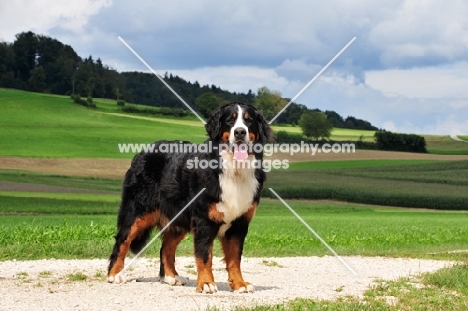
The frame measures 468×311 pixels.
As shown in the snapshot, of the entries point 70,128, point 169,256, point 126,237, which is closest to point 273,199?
point 169,256

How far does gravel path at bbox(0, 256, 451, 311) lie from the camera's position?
912 centimetres

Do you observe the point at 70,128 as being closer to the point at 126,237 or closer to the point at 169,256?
the point at 126,237

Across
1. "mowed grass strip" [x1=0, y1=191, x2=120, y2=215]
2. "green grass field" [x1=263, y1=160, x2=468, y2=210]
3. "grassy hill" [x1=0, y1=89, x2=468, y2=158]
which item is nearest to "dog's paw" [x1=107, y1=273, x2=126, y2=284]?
"mowed grass strip" [x1=0, y1=191, x2=120, y2=215]

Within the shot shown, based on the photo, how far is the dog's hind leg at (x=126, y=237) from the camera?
10.6 metres

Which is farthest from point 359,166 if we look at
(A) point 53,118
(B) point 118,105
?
(A) point 53,118

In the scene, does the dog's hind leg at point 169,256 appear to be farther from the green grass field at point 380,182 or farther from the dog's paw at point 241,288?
the green grass field at point 380,182

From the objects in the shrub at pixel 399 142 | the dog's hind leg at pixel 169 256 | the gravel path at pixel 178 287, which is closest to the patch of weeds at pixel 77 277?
the gravel path at pixel 178 287

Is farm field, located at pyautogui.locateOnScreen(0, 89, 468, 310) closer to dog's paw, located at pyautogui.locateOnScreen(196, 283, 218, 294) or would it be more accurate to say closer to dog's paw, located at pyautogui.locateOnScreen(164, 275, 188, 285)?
dog's paw, located at pyautogui.locateOnScreen(196, 283, 218, 294)

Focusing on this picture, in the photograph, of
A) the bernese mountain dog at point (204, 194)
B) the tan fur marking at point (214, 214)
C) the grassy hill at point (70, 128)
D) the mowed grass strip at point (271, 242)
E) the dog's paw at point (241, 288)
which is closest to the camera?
the bernese mountain dog at point (204, 194)

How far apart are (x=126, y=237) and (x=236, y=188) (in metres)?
2.24

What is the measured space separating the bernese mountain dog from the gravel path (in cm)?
44

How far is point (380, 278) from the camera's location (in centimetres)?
1209

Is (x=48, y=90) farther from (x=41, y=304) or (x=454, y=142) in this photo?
(x=41, y=304)

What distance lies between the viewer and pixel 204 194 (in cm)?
946
